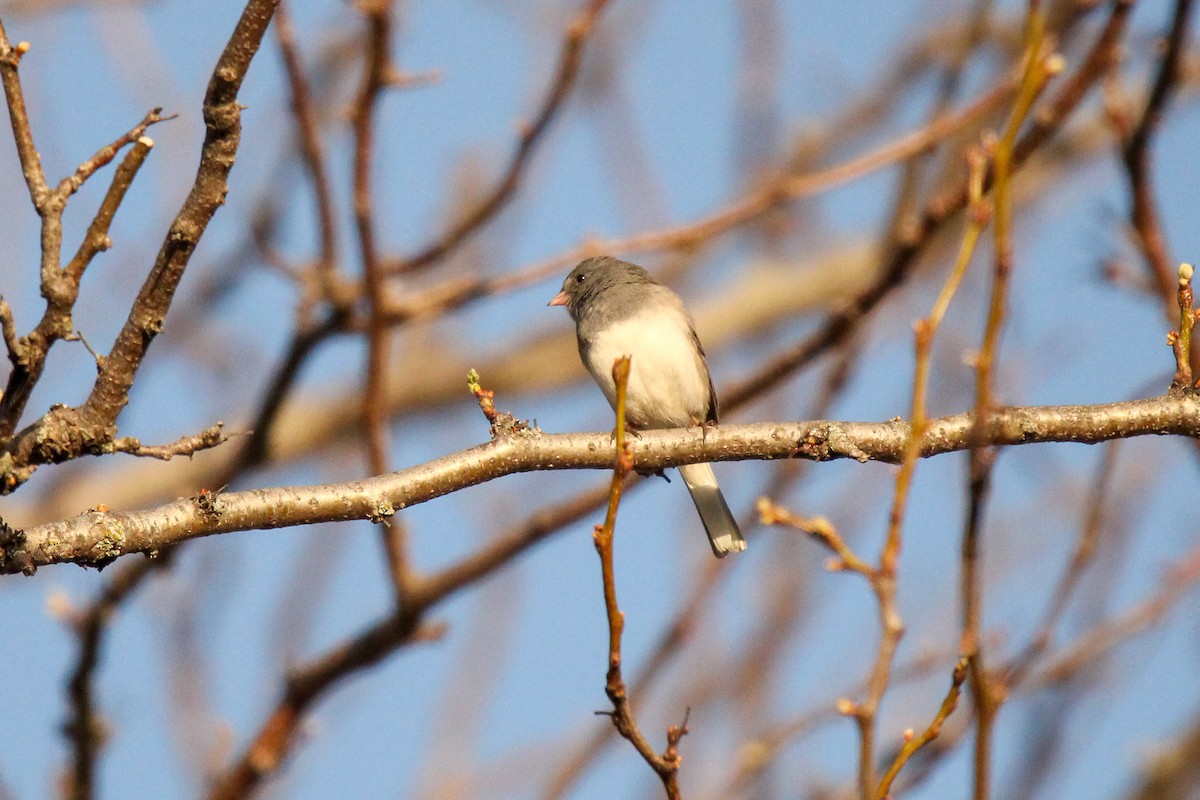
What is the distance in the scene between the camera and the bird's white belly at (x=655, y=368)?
3531mm

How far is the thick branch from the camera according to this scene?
5.84ft

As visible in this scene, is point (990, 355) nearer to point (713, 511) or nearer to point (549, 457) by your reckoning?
point (549, 457)

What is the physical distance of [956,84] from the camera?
10.6 feet

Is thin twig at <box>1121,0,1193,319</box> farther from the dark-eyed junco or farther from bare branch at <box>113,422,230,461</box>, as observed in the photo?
bare branch at <box>113,422,230,461</box>

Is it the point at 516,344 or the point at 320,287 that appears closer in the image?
the point at 320,287

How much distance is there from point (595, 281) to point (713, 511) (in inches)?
40.3

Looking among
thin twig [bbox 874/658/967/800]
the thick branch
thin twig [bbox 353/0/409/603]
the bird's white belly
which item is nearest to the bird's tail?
the bird's white belly

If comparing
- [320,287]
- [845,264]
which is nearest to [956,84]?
[320,287]

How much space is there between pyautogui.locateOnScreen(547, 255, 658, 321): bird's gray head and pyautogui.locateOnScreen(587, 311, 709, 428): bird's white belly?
1.02ft

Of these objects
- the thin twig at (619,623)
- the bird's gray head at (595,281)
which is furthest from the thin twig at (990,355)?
the bird's gray head at (595,281)

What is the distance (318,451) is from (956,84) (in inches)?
171

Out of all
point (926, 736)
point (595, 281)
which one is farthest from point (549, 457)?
point (595, 281)

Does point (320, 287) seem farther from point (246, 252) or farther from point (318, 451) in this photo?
point (318, 451)

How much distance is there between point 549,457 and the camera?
2.09 metres
